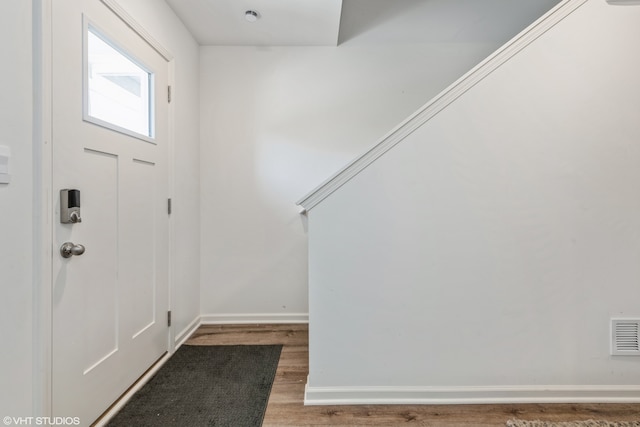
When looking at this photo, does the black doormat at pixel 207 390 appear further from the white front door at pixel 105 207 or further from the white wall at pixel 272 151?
the white wall at pixel 272 151

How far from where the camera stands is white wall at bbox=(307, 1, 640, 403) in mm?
1295

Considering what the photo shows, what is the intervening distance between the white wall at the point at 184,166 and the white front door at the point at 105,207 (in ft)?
0.45

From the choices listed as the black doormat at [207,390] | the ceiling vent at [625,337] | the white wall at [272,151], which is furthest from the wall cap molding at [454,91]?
the ceiling vent at [625,337]

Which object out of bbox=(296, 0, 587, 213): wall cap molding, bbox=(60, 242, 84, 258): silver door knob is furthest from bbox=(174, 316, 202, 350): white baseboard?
bbox=(296, 0, 587, 213): wall cap molding

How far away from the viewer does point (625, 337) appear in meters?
1.33

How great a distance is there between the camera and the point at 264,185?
2279mm

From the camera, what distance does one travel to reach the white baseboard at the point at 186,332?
189 cm

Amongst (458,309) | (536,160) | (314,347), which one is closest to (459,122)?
(536,160)

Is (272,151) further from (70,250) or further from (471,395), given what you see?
(471,395)

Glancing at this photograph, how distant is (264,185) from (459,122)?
5.01 feet

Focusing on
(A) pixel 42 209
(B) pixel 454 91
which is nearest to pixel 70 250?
(A) pixel 42 209

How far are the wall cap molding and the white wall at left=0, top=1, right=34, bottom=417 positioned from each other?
105 centimetres

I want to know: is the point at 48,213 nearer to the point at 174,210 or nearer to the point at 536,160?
the point at 174,210

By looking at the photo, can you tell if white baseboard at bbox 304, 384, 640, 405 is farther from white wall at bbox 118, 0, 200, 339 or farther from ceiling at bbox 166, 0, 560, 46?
ceiling at bbox 166, 0, 560, 46
